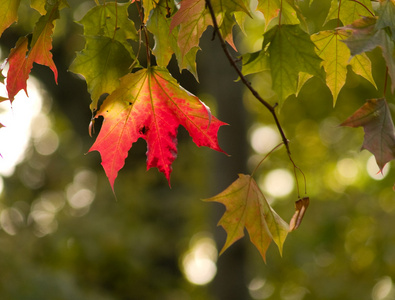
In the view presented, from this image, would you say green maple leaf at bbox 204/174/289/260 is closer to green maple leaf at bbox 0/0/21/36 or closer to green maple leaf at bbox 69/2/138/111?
green maple leaf at bbox 69/2/138/111

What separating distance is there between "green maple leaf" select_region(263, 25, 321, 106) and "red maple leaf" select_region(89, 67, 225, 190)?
135 mm

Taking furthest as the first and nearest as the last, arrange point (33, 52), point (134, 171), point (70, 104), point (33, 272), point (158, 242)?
point (70, 104) → point (134, 171) → point (158, 242) → point (33, 272) → point (33, 52)

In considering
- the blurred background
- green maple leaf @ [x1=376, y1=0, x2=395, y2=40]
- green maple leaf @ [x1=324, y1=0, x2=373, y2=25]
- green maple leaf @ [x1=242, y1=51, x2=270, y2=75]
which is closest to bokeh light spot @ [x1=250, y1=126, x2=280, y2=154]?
the blurred background

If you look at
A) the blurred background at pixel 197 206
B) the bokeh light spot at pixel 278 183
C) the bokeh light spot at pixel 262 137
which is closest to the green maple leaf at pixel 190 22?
the blurred background at pixel 197 206

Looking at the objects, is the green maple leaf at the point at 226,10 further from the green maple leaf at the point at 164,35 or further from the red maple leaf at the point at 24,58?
the red maple leaf at the point at 24,58

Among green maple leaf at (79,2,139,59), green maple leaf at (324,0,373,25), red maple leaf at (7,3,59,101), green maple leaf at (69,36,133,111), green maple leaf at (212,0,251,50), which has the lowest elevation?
green maple leaf at (324,0,373,25)

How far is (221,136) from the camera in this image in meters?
4.14

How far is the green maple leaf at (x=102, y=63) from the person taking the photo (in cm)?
88

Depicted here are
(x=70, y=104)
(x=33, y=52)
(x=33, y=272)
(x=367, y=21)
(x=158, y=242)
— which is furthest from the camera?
(x=70, y=104)

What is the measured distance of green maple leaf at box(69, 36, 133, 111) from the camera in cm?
88

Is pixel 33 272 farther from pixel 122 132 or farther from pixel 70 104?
pixel 70 104

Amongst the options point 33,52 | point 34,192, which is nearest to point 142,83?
point 33,52

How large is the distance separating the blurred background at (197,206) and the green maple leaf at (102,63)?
2576 millimetres

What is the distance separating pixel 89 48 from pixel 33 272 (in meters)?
2.75
